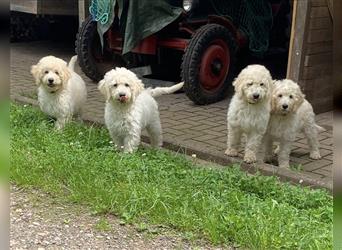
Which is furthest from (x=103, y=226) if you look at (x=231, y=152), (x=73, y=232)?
(x=231, y=152)

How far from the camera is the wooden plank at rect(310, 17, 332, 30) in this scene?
7.42 m

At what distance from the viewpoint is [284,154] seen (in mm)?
5742

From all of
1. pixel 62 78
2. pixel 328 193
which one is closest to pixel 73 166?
→ pixel 62 78

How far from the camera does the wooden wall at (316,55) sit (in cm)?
742

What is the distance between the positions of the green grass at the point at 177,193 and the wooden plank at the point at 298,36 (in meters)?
2.49

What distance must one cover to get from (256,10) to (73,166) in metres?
5.70

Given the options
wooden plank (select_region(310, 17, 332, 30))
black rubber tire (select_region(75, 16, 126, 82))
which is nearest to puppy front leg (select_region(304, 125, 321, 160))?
wooden plank (select_region(310, 17, 332, 30))

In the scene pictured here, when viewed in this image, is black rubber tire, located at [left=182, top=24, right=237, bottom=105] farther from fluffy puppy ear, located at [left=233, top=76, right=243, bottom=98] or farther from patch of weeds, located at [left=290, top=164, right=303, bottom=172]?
patch of weeds, located at [left=290, top=164, right=303, bottom=172]

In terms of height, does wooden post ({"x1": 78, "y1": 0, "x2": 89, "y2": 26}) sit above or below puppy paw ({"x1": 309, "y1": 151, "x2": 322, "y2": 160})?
above

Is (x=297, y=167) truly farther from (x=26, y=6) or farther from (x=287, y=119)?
(x=26, y=6)

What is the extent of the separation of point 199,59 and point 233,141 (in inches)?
92.8

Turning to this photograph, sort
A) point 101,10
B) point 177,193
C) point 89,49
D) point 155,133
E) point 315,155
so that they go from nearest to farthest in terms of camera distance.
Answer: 1. point 177,193
2. point 315,155
3. point 155,133
4. point 101,10
5. point 89,49

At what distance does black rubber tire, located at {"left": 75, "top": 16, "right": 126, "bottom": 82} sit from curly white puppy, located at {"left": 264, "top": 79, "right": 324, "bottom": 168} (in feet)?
13.6

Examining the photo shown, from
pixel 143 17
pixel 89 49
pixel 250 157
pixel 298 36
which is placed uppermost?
pixel 143 17
